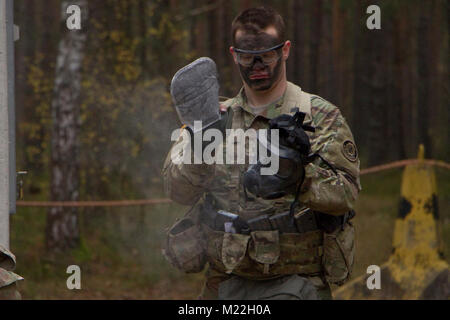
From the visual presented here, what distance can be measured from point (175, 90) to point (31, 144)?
22.1 ft

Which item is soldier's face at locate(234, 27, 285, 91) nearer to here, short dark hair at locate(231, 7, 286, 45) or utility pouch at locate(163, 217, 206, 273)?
short dark hair at locate(231, 7, 286, 45)

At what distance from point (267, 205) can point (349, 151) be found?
45 centimetres

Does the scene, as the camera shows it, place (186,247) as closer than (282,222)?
No

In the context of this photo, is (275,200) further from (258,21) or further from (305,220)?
(258,21)

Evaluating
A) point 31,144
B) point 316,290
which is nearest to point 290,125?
point 316,290

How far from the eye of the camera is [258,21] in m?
3.22

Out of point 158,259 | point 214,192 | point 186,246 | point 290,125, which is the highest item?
point 290,125

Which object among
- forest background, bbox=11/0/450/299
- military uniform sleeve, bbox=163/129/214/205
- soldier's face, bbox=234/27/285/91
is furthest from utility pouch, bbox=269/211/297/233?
forest background, bbox=11/0/450/299

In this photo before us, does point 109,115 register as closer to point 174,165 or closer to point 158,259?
Result: point 158,259

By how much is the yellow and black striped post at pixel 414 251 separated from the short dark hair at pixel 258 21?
3249 millimetres

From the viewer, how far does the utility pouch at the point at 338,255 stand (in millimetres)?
3258

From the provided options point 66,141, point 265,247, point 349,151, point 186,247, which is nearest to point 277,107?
point 349,151

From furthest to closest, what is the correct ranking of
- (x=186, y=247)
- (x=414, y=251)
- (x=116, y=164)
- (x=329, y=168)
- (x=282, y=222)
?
(x=116, y=164)
(x=414, y=251)
(x=186, y=247)
(x=282, y=222)
(x=329, y=168)

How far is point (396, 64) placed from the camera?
17.5m
